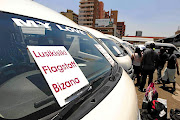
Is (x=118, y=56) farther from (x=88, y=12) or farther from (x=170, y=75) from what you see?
(x=88, y=12)

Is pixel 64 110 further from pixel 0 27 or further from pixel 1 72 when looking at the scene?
pixel 0 27

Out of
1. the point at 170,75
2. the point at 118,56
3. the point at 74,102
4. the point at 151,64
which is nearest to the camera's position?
the point at 74,102

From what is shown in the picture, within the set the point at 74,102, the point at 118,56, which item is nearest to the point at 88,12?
the point at 118,56

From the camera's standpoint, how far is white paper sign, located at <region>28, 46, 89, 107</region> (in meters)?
0.79

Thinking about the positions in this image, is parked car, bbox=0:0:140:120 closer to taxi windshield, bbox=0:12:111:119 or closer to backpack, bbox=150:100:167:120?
taxi windshield, bbox=0:12:111:119

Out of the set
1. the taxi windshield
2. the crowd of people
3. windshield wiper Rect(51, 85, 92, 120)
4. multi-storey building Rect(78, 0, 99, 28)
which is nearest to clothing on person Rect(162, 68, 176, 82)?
the crowd of people

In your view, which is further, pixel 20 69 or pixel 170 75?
pixel 170 75

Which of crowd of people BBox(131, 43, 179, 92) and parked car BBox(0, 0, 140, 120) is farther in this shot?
crowd of people BBox(131, 43, 179, 92)

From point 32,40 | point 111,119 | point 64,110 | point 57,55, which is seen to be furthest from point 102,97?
point 32,40

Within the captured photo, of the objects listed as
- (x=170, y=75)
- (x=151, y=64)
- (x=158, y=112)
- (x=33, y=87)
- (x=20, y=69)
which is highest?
(x=20, y=69)

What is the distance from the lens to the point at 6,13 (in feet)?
2.99

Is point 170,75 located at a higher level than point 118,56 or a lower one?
lower

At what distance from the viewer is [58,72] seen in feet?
2.85

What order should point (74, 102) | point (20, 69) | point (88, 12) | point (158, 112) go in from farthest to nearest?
point (88, 12) < point (158, 112) < point (20, 69) < point (74, 102)
